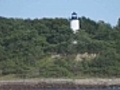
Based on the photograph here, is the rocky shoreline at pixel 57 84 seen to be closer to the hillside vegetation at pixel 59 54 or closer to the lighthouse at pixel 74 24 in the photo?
the hillside vegetation at pixel 59 54

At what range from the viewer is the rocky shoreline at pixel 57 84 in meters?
37.3

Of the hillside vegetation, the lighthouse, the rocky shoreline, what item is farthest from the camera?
the lighthouse

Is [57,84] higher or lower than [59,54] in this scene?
lower

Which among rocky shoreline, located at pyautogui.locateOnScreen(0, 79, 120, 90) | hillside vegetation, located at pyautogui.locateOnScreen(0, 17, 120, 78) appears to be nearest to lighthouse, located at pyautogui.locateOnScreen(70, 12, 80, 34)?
hillside vegetation, located at pyautogui.locateOnScreen(0, 17, 120, 78)

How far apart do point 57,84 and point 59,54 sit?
18.4 feet

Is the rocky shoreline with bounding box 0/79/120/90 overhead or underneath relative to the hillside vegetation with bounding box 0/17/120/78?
underneath

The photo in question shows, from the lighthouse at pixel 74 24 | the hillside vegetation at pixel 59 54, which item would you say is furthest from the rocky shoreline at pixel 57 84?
the lighthouse at pixel 74 24

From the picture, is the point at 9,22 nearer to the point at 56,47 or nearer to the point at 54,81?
the point at 56,47

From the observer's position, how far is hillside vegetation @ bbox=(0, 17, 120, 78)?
40156 mm

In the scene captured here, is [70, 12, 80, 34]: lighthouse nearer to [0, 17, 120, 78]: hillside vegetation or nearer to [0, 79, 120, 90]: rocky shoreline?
[0, 17, 120, 78]: hillside vegetation

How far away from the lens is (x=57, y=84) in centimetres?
3881

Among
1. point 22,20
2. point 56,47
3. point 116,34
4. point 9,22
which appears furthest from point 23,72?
point 22,20

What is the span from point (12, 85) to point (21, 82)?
1.79 m

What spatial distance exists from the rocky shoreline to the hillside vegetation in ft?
3.33
